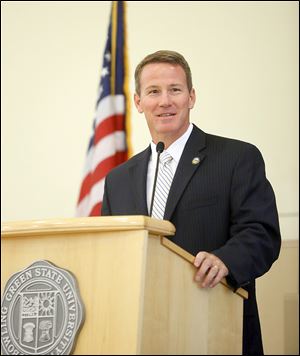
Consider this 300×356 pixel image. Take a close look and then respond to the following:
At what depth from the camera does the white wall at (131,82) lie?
200 inches

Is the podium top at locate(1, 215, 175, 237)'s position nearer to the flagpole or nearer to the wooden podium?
the wooden podium

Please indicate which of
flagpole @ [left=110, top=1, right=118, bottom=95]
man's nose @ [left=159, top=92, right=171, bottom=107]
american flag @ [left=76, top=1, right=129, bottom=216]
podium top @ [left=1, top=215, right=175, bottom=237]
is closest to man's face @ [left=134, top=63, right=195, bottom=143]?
man's nose @ [left=159, top=92, right=171, bottom=107]

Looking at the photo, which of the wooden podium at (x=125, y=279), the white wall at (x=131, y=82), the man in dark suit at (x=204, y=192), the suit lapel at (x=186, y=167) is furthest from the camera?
the white wall at (x=131, y=82)

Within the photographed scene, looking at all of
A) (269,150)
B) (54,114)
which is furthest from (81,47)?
(269,150)

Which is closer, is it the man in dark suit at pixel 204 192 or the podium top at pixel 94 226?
the podium top at pixel 94 226

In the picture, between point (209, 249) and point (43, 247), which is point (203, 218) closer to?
point (209, 249)

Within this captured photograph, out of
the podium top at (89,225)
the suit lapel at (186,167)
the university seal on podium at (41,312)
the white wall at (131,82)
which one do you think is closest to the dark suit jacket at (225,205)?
the suit lapel at (186,167)

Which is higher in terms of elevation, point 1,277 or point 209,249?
point 209,249

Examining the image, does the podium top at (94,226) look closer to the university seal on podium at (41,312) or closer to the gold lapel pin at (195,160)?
the university seal on podium at (41,312)

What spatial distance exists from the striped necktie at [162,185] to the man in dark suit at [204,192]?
0.03 meters

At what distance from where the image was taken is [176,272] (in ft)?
6.50

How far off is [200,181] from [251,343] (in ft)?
2.11

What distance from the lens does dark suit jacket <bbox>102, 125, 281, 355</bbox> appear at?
96.3 inches

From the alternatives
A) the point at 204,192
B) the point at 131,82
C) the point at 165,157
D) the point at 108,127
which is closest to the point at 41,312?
the point at 204,192
